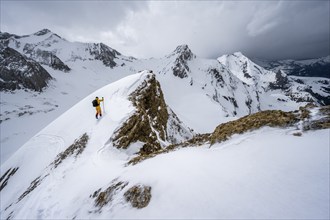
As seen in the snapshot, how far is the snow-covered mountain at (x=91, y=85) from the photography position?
51.3 meters

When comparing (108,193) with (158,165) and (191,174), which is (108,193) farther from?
(191,174)

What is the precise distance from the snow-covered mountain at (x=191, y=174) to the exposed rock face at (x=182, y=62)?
4687 inches

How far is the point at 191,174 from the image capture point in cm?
744

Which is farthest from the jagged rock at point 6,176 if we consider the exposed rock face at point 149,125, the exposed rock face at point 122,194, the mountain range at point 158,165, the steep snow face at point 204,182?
the exposed rock face at point 122,194

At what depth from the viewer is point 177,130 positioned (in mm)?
25422

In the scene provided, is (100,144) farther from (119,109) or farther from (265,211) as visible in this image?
(265,211)

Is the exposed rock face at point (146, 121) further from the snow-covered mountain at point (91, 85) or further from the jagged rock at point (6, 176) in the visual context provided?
the snow-covered mountain at point (91, 85)

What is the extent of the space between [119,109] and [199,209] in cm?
1388

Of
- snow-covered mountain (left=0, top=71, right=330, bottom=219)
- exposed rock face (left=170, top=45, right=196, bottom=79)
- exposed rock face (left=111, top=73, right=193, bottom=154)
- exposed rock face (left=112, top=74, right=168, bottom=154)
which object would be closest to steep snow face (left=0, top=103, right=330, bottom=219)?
snow-covered mountain (left=0, top=71, right=330, bottom=219)

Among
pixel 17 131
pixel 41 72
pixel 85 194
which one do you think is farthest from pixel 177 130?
pixel 41 72

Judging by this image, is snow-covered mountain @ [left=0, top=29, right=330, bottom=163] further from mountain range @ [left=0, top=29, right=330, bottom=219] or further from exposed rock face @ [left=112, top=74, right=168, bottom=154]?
mountain range @ [left=0, top=29, right=330, bottom=219]

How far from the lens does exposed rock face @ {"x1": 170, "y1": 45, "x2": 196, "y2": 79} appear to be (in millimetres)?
133000

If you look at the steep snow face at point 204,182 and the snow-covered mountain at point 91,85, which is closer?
the steep snow face at point 204,182

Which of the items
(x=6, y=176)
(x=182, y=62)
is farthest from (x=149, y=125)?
(x=182, y=62)
